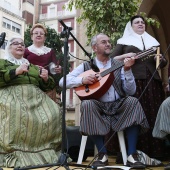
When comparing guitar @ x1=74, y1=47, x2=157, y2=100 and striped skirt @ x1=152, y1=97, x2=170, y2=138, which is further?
guitar @ x1=74, y1=47, x2=157, y2=100

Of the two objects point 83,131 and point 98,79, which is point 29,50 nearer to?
point 98,79

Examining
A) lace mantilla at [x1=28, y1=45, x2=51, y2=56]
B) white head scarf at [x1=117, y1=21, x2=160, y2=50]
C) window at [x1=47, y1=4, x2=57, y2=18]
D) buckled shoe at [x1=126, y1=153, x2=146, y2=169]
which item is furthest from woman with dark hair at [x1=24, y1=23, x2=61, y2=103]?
window at [x1=47, y1=4, x2=57, y2=18]

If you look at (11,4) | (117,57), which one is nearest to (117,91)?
(117,57)

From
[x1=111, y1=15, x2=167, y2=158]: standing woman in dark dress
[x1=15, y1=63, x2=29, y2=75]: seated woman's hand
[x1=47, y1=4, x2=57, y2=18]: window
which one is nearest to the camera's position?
[x1=15, y1=63, x2=29, y2=75]: seated woman's hand

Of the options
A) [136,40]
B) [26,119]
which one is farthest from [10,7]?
[26,119]

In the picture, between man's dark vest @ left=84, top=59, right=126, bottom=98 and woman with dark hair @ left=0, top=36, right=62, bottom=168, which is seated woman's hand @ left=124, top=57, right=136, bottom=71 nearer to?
man's dark vest @ left=84, top=59, right=126, bottom=98

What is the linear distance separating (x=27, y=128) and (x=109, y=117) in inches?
28.9

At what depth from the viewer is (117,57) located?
3.30 meters

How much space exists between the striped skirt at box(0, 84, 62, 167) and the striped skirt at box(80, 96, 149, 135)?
0.37 m

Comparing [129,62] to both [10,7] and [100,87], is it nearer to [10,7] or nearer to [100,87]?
[100,87]

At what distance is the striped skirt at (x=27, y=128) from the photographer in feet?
9.15

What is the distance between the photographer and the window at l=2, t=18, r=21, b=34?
76.3 feet

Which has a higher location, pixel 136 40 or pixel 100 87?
pixel 136 40

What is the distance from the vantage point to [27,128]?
2869 mm
